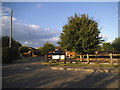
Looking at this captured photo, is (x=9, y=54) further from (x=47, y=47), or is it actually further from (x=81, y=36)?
(x=47, y=47)

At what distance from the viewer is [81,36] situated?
22719mm

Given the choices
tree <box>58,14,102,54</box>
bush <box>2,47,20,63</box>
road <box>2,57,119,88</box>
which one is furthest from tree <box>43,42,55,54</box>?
bush <box>2,47,20,63</box>

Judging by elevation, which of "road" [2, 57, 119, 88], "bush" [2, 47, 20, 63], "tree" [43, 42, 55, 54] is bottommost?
"road" [2, 57, 119, 88]

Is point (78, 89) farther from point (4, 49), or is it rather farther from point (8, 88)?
point (4, 49)

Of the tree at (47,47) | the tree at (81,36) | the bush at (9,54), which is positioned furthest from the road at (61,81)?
the tree at (47,47)

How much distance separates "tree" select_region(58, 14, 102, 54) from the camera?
22750 mm

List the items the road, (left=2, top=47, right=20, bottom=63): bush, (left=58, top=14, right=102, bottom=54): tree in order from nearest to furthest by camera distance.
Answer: the road → (left=2, top=47, right=20, bottom=63): bush → (left=58, top=14, right=102, bottom=54): tree

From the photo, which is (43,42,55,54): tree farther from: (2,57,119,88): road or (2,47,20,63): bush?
(2,47,20,63): bush

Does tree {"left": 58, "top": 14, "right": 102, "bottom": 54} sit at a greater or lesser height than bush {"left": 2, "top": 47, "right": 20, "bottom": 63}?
greater

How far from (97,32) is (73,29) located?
4056 mm

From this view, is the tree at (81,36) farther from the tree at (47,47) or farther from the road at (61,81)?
the tree at (47,47)

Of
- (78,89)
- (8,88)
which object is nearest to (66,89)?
(78,89)

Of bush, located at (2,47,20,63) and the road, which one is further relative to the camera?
bush, located at (2,47,20,63)

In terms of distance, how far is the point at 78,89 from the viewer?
6148 millimetres
